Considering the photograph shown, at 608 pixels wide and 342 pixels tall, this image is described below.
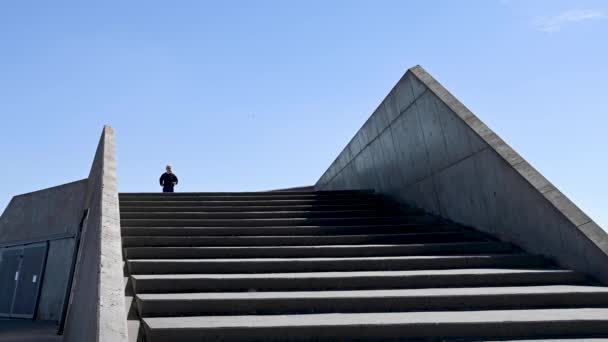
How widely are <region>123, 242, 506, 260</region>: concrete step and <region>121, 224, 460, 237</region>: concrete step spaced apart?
2.27ft

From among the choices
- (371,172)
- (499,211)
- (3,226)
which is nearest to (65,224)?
(3,226)

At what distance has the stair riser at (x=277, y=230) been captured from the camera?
6281 mm

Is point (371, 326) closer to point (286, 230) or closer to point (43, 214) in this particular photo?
point (286, 230)

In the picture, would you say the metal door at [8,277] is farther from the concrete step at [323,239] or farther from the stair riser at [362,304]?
the stair riser at [362,304]

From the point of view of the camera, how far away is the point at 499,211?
20.5 ft

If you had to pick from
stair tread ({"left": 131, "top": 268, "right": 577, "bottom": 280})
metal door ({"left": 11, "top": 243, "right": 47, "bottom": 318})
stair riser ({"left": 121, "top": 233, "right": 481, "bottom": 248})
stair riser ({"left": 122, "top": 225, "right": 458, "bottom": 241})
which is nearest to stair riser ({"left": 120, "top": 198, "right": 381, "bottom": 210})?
stair riser ({"left": 122, "top": 225, "right": 458, "bottom": 241})

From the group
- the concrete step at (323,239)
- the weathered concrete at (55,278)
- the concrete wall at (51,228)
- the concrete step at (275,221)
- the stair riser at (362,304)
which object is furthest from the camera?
the concrete wall at (51,228)

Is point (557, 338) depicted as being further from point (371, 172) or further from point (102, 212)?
point (371, 172)

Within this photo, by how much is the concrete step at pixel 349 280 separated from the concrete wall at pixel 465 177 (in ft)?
Result: 1.34

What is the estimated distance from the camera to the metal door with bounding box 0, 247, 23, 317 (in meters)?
16.2

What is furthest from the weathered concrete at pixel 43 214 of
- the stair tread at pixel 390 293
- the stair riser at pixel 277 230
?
the stair tread at pixel 390 293

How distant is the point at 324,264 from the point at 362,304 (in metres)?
0.99

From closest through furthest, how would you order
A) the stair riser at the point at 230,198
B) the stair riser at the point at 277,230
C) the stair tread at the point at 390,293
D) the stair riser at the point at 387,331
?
1. the stair riser at the point at 387,331
2. the stair tread at the point at 390,293
3. the stair riser at the point at 277,230
4. the stair riser at the point at 230,198

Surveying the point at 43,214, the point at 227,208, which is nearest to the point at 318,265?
the point at 227,208
